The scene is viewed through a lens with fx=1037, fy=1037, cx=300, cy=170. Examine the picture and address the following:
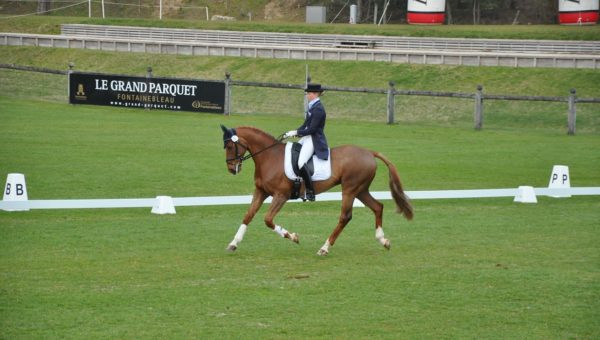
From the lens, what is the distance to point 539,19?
83375mm

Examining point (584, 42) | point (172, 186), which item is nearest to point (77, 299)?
point (172, 186)

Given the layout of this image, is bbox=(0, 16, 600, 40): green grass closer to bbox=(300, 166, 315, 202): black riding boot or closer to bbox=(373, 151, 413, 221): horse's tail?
bbox=(373, 151, 413, 221): horse's tail

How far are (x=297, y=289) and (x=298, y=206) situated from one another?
793 cm

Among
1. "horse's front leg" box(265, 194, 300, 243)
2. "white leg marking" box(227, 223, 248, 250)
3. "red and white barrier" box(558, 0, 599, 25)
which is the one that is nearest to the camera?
"horse's front leg" box(265, 194, 300, 243)

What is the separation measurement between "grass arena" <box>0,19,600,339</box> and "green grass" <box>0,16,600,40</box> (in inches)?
1327

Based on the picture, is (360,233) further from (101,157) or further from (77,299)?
(101,157)

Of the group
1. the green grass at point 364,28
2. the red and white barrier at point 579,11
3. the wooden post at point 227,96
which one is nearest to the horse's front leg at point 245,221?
the wooden post at point 227,96

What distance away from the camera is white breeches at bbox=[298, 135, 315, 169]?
14633mm

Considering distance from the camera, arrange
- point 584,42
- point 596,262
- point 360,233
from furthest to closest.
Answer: point 584,42 < point 360,233 < point 596,262

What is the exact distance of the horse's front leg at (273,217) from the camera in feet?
46.8

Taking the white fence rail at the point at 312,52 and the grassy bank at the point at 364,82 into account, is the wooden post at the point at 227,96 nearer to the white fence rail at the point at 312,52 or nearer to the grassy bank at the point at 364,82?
the grassy bank at the point at 364,82

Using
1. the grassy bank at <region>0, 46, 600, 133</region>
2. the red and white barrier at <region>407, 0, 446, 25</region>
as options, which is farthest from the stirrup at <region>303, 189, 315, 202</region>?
the red and white barrier at <region>407, 0, 446, 25</region>

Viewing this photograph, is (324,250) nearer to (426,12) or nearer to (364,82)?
(364,82)

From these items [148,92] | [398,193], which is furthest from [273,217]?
[148,92]
